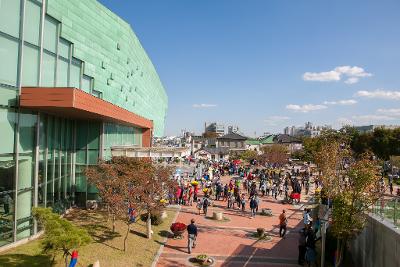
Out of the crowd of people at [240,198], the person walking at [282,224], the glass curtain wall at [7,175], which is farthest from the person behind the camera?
the person walking at [282,224]

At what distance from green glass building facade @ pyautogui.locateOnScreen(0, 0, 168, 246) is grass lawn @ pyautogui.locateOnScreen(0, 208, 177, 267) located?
129 centimetres

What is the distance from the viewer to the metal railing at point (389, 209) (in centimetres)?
1265

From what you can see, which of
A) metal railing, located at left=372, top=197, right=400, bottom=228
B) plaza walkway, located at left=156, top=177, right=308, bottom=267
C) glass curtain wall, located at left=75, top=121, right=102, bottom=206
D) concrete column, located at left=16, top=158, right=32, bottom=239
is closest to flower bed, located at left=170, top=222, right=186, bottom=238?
plaza walkway, located at left=156, top=177, right=308, bottom=267

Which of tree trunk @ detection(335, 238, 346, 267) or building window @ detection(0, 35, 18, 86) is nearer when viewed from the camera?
building window @ detection(0, 35, 18, 86)

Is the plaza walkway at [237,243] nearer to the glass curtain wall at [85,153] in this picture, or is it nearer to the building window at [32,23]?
the glass curtain wall at [85,153]

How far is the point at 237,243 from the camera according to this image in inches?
743

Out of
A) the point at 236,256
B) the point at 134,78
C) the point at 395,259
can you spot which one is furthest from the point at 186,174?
the point at 395,259

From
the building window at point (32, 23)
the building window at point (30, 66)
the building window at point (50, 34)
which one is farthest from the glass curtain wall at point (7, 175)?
the building window at point (50, 34)

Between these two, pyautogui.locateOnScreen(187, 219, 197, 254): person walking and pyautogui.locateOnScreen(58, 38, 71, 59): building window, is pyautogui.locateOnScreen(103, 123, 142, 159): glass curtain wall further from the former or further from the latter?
pyautogui.locateOnScreen(187, 219, 197, 254): person walking

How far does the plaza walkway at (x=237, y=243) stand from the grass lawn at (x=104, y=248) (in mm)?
856

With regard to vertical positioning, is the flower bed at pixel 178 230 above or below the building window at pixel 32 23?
below

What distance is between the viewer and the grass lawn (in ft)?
44.6

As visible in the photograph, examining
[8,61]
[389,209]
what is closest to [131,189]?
[8,61]

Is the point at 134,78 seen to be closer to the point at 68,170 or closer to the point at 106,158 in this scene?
the point at 106,158
